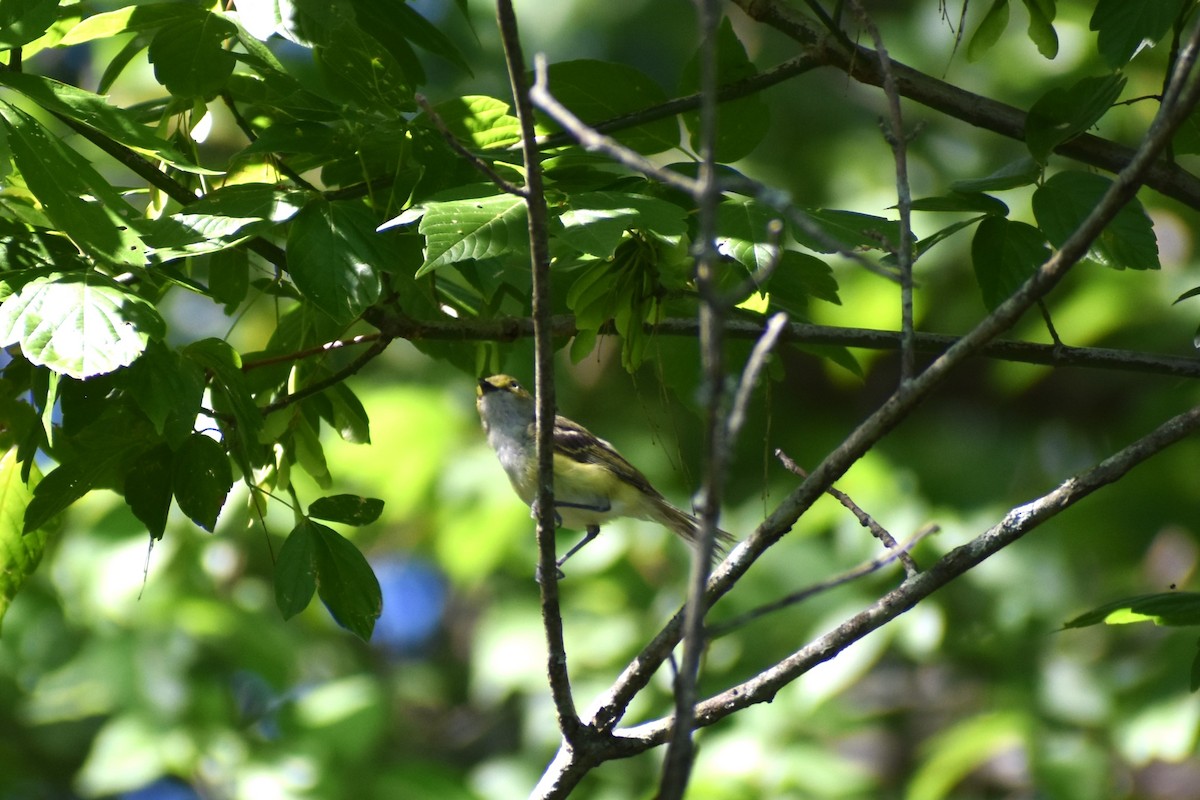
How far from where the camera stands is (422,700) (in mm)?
9477

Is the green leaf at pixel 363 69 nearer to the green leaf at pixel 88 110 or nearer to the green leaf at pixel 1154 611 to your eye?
the green leaf at pixel 88 110

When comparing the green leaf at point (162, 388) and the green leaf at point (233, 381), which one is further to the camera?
the green leaf at point (233, 381)

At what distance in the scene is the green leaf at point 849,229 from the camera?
7.79ft

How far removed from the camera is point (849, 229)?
2406 millimetres

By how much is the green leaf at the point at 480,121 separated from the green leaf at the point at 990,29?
3.88 feet

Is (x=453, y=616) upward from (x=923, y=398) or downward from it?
upward

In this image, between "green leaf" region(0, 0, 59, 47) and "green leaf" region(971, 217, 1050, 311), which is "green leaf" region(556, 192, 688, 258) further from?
"green leaf" region(0, 0, 59, 47)

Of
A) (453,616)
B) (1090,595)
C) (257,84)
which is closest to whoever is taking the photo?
(257,84)

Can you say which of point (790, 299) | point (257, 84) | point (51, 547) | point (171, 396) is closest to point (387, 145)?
point (257, 84)

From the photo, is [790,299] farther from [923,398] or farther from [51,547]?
[51,547]

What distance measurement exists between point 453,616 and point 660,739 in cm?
849

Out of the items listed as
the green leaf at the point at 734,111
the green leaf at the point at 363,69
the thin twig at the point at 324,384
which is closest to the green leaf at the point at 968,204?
→ the green leaf at the point at 734,111

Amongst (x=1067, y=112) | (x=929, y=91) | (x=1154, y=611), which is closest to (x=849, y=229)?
(x=1067, y=112)

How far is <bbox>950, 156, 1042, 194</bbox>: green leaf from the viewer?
256 centimetres
